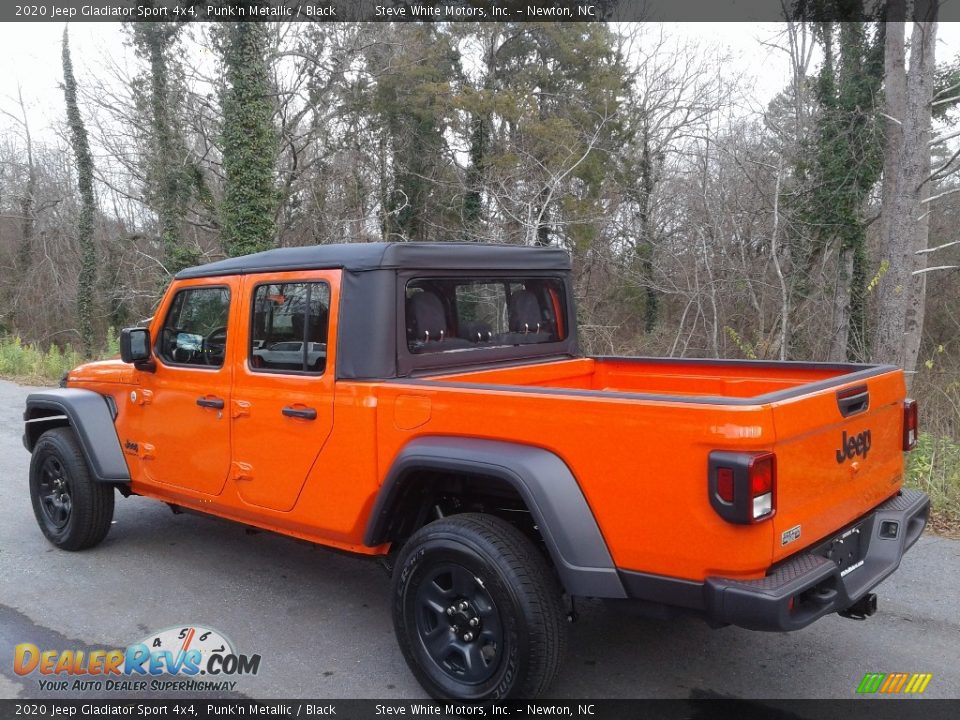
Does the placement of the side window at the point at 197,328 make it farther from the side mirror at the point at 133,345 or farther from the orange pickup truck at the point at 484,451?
the side mirror at the point at 133,345

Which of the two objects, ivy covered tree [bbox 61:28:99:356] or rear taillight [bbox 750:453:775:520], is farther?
ivy covered tree [bbox 61:28:99:356]

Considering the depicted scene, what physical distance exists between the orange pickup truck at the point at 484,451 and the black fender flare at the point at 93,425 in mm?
14

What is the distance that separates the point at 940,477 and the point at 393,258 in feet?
16.0

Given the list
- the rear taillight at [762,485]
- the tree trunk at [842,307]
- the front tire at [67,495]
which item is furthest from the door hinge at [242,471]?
the tree trunk at [842,307]

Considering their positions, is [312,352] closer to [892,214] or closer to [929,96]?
[892,214]

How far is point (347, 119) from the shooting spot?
2086 cm

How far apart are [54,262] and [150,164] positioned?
1035cm

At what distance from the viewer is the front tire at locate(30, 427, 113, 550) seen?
5.09 m

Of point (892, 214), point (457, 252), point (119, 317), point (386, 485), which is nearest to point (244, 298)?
point (457, 252)

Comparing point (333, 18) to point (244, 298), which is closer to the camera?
point (244, 298)

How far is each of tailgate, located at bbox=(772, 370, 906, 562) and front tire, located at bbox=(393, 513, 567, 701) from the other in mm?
913

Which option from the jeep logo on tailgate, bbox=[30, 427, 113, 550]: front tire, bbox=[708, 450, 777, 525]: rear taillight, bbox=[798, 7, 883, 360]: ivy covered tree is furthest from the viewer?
bbox=[798, 7, 883, 360]: ivy covered tree

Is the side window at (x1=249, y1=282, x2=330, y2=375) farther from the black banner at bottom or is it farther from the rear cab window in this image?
the black banner at bottom

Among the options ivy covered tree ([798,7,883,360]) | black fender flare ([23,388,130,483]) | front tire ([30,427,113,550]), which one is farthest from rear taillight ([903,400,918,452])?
ivy covered tree ([798,7,883,360])
